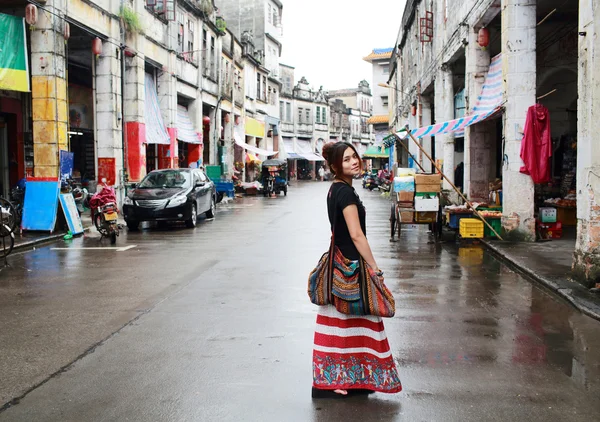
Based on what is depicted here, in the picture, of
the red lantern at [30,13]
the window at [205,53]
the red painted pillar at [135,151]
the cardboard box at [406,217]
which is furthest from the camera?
the window at [205,53]

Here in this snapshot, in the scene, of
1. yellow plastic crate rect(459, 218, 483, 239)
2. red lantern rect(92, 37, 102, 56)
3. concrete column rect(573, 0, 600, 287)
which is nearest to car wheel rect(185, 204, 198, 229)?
red lantern rect(92, 37, 102, 56)

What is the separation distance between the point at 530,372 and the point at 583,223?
14.1 feet

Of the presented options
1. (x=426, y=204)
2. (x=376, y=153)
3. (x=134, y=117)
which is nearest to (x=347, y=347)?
(x=426, y=204)

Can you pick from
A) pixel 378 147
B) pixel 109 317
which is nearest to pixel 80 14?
pixel 109 317

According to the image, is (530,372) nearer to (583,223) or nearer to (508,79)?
(583,223)

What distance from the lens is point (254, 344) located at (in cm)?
578

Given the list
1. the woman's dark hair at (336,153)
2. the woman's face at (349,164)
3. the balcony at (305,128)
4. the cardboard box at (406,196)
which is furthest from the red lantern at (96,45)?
the balcony at (305,128)

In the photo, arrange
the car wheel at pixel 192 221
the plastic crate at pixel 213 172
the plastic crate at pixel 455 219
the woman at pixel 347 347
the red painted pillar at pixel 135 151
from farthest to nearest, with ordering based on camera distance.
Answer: the plastic crate at pixel 213 172, the red painted pillar at pixel 135 151, the car wheel at pixel 192 221, the plastic crate at pixel 455 219, the woman at pixel 347 347

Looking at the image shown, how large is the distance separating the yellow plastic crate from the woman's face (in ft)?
31.0

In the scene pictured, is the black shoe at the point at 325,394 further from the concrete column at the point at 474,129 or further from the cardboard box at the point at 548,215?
the concrete column at the point at 474,129

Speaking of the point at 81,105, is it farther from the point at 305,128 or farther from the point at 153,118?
the point at 305,128

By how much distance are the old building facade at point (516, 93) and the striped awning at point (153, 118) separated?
11.1 meters

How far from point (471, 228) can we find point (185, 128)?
1910 centimetres

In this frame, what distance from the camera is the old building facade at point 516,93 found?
8.66 metres
